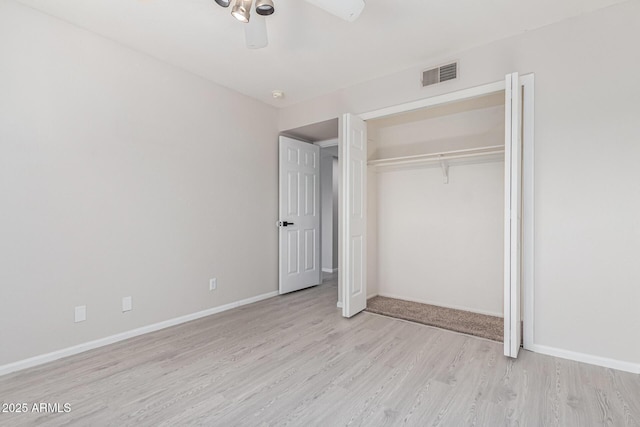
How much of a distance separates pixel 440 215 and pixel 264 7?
2.91 meters

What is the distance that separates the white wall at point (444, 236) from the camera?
3.45 metres

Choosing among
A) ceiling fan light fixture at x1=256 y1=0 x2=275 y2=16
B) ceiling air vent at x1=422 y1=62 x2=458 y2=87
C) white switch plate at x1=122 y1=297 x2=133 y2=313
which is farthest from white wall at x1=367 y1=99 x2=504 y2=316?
white switch plate at x1=122 y1=297 x2=133 y2=313

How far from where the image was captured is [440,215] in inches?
150

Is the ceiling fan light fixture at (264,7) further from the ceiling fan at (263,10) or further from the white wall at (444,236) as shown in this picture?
the white wall at (444,236)

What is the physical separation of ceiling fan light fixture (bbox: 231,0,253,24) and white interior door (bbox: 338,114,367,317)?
153 cm

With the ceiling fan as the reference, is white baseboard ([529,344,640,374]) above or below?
below

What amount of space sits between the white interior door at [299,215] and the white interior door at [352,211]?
110cm

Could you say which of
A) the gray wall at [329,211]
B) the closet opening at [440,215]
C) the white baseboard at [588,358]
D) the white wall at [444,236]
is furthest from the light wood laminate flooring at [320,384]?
the gray wall at [329,211]

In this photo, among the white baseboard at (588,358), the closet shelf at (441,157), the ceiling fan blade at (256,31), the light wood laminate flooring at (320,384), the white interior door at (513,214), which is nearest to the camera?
the light wood laminate flooring at (320,384)

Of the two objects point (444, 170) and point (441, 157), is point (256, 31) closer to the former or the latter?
point (441, 157)

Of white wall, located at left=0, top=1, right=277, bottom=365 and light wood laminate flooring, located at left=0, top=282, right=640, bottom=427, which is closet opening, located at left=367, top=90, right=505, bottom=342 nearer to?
light wood laminate flooring, located at left=0, top=282, right=640, bottom=427

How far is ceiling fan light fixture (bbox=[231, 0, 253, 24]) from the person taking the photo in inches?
76.2

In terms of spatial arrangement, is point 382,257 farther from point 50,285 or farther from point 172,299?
point 50,285

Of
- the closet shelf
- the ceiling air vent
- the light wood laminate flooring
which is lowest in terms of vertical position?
the light wood laminate flooring
